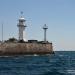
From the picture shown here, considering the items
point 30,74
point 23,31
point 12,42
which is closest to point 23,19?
point 23,31

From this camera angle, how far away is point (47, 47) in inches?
4437

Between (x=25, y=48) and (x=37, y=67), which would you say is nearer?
(x=37, y=67)

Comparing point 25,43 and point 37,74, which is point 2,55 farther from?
point 37,74

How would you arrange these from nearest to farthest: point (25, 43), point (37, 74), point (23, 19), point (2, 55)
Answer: point (37, 74) → point (2, 55) → point (25, 43) → point (23, 19)

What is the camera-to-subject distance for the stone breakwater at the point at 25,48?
101250mm

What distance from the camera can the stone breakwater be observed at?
10125 centimetres

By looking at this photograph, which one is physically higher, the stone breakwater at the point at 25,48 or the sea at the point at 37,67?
the stone breakwater at the point at 25,48

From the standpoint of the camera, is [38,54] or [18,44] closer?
[18,44]

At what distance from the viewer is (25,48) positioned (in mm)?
107062

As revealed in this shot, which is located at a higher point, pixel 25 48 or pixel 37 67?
pixel 25 48

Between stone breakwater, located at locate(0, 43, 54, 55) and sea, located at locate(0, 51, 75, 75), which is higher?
stone breakwater, located at locate(0, 43, 54, 55)

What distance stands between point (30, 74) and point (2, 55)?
60.7m

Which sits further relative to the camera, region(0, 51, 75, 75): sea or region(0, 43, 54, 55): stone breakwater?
region(0, 43, 54, 55): stone breakwater

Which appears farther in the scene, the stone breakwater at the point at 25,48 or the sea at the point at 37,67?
the stone breakwater at the point at 25,48
